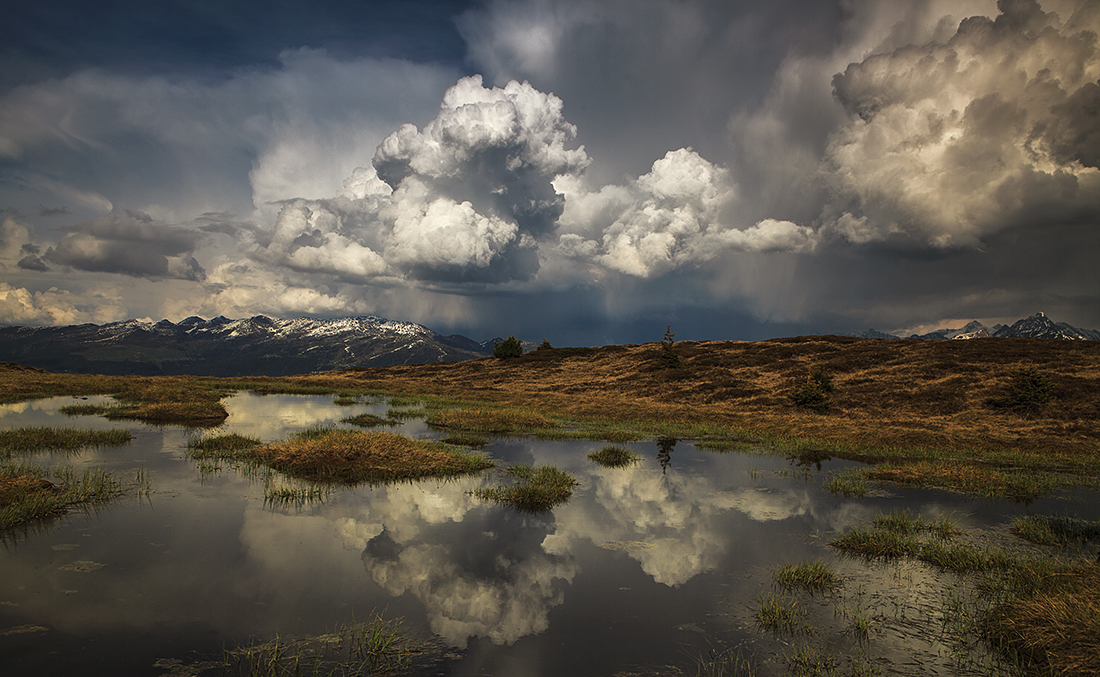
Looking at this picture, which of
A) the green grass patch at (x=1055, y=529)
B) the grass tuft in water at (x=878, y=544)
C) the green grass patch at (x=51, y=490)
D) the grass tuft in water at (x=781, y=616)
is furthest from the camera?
the green grass patch at (x=1055, y=529)

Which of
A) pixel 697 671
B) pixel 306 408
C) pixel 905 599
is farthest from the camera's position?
pixel 306 408

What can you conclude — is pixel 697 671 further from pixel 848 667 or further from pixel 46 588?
→ pixel 46 588

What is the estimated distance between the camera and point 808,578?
1236cm

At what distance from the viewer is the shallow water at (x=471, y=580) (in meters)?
9.18

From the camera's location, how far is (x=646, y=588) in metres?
12.2

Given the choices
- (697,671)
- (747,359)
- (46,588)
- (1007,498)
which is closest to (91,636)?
(46,588)

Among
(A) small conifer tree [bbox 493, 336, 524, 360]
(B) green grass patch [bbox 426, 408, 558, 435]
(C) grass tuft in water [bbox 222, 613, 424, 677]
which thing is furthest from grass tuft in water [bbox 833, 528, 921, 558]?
(A) small conifer tree [bbox 493, 336, 524, 360]

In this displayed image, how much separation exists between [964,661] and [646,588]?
597 centimetres

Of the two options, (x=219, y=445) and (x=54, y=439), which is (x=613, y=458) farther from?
(x=54, y=439)

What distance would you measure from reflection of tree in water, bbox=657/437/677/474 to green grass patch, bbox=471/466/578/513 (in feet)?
21.1

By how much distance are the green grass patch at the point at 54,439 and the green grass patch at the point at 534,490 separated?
20.4m

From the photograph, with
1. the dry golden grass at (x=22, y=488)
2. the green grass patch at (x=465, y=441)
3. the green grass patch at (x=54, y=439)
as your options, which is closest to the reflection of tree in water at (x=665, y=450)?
the green grass patch at (x=465, y=441)

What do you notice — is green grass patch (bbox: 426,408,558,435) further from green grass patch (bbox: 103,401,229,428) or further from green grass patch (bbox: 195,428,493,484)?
green grass patch (bbox: 103,401,229,428)

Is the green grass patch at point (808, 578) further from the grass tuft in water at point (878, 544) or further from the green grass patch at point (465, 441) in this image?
the green grass patch at point (465, 441)
